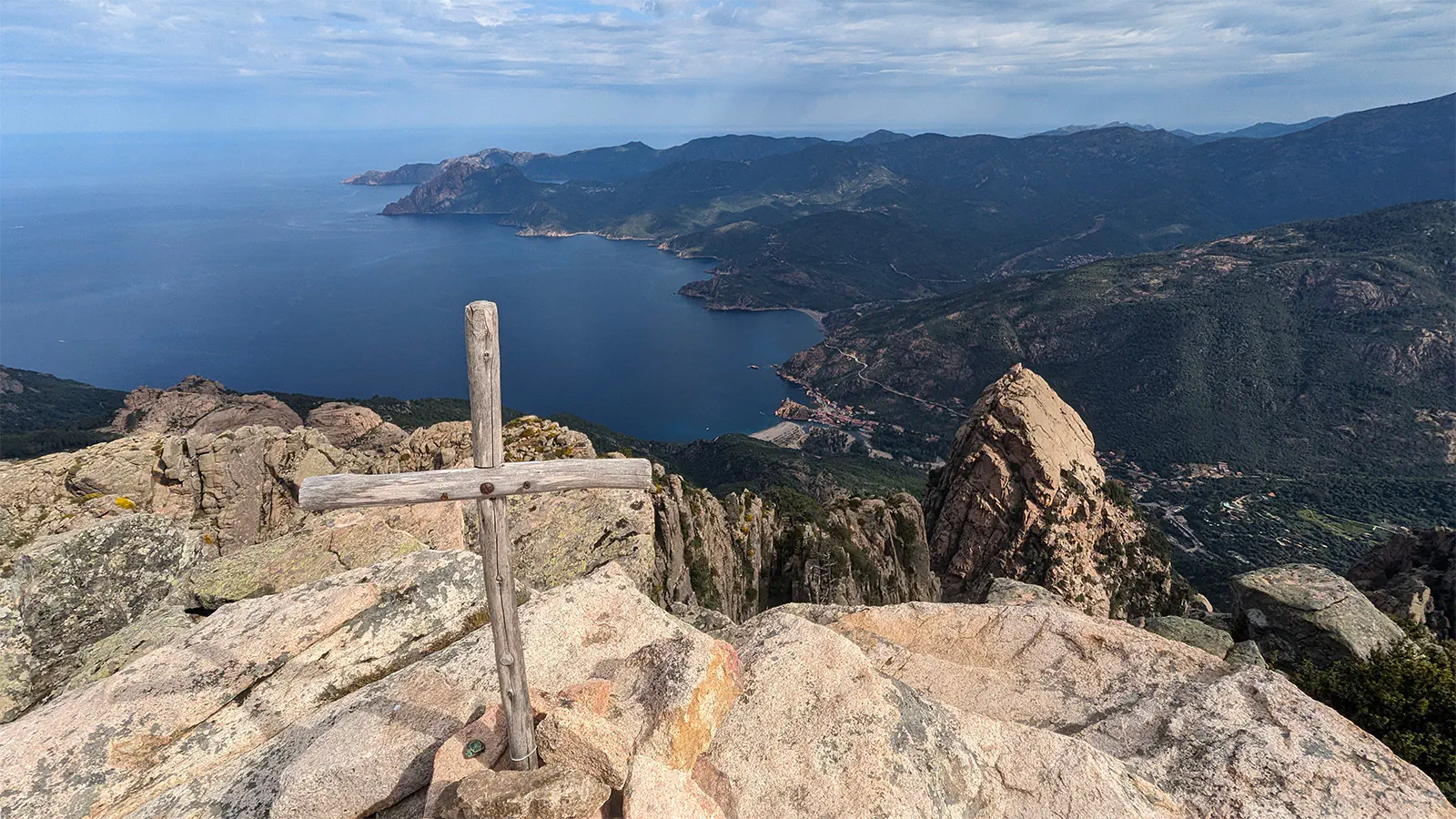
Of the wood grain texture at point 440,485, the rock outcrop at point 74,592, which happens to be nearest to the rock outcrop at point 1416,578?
the wood grain texture at point 440,485

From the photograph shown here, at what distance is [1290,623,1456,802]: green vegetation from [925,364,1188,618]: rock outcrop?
23.9 meters

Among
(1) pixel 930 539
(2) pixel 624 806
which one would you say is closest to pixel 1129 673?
(2) pixel 624 806

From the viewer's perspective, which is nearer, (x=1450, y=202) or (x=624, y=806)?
(x=624, y=806)

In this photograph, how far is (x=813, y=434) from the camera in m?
149

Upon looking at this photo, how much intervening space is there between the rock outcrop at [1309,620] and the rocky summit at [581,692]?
0.35 feet

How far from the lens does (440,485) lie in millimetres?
8141

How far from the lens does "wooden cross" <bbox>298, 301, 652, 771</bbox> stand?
7.96 m

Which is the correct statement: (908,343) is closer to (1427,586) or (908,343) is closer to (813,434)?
(813,434)

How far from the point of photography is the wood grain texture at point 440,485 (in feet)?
26.2

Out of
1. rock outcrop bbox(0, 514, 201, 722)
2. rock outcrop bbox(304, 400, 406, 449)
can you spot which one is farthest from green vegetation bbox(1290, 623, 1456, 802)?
rock outcrop bbox(304, 400, 406, 449)

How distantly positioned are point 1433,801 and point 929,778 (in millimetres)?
7423

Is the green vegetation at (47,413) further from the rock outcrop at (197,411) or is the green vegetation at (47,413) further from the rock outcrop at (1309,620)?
the rock outcrop at (1309,620)

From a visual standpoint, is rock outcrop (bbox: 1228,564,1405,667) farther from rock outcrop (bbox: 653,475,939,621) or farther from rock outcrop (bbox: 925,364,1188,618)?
rock outcrop (bbox: 653,475,939,621)

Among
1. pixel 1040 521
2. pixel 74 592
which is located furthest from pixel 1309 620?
pixel 74 592
